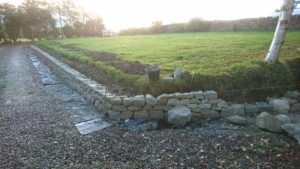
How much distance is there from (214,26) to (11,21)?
2141cm

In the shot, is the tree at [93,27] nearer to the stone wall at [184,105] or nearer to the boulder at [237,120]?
the stone wall at [184,105]

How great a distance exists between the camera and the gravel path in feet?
12.6

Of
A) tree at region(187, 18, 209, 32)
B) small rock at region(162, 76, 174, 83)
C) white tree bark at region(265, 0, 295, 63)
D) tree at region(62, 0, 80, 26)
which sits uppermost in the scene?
tree at region(62, 0, 80, 26)

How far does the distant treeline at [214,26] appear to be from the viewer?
17697mm

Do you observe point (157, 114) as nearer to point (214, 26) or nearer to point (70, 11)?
point (214, 26)

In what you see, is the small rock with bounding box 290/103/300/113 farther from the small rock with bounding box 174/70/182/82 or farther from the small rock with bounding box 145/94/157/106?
the small rock with bounding box 145/94/157/106

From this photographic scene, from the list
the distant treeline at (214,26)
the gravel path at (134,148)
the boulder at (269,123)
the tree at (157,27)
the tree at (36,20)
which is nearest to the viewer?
the gravel path at (134,148)

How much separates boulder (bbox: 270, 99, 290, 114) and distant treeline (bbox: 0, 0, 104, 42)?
2941 centimetres

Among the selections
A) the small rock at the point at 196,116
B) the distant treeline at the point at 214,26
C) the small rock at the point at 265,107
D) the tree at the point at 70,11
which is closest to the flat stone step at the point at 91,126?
the small rock at the point at 196,116

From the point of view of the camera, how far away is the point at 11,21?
1188 inches

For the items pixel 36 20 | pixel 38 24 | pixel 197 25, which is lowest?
pixel 197 25

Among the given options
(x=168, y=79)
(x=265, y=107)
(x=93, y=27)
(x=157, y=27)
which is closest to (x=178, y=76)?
(x=168, y=79)

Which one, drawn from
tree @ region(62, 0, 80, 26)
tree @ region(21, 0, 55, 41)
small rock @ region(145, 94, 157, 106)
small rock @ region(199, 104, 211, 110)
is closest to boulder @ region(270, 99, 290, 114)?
small rock @ region(199, 104, 211, 110)

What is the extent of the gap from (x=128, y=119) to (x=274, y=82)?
3.42m
